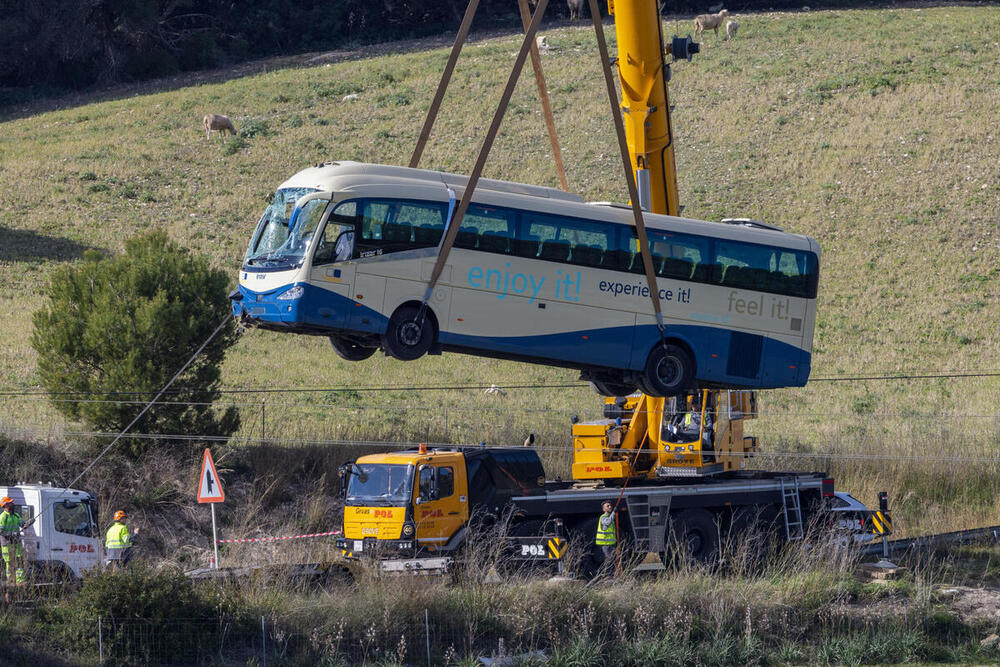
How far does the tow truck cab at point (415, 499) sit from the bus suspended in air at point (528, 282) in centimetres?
280

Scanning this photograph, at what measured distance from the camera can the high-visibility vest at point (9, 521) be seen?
2005cm

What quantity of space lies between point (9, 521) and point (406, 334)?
728cm

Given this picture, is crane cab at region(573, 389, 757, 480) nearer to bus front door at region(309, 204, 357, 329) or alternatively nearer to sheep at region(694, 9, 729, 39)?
bus front door at region(309, 204, 357, 329)

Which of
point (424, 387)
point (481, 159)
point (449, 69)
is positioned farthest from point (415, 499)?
point (424, 387)

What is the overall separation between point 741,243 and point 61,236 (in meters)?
37.1

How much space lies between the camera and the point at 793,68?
70.4m

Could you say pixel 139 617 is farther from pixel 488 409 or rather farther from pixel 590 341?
pixel 488 409

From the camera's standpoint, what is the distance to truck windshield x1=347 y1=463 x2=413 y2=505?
21719 millimetres

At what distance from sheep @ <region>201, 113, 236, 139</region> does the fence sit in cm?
5284

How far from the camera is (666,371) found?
21.2 metres

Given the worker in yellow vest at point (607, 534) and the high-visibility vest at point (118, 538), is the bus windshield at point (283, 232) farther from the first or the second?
the worker in yellow vest at point (607, 534)

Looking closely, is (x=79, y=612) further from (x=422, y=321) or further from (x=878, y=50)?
(x=878, y=50)

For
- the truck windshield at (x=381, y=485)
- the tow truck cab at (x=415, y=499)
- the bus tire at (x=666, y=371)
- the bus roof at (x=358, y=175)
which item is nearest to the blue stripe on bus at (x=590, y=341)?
the bus tire at (x=666, y=371)

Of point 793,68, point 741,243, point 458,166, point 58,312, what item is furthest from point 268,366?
point 793,68
